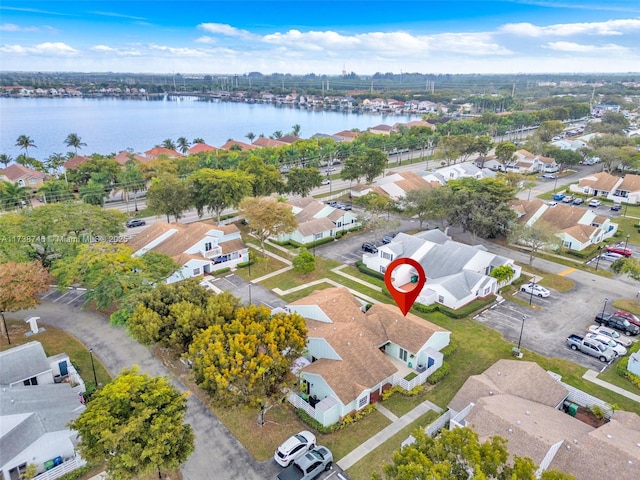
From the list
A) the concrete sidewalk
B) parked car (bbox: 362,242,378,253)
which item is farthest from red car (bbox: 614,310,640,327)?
parked car (bbox: 362,242,378,253)

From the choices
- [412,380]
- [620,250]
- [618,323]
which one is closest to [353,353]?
[412,380]

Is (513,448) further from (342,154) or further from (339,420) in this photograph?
(342,154)

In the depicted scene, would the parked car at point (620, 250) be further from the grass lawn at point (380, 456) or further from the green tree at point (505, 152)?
the green tree at point (505, 152)

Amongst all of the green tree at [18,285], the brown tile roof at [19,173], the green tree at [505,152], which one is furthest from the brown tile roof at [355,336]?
the brown tile roof at [19,173]

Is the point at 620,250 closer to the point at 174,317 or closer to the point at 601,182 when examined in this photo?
the point at 601,182

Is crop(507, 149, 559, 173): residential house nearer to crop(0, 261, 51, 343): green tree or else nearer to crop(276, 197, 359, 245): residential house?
crop(276, 197, 359, 245): residential house

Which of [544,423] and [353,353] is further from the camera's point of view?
[353,353]
